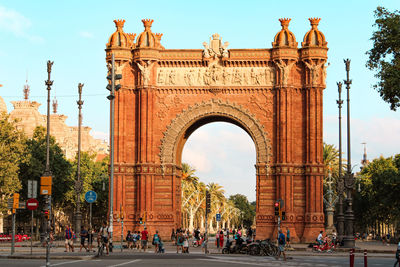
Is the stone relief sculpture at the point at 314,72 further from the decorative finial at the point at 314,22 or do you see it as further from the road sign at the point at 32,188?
the road sign at the point at 32,188

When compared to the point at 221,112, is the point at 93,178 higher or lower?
lower

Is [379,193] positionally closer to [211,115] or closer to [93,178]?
[211,115]

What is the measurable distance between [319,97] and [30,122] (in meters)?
66.0

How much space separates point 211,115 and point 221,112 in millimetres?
882

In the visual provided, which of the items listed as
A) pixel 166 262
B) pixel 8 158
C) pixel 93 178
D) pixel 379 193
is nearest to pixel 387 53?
pixel 166 262

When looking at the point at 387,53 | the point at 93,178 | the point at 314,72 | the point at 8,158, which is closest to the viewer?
the point at 387,53

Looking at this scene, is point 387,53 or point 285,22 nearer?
point 387,53

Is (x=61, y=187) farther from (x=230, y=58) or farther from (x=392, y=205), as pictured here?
(x=392, y=205)

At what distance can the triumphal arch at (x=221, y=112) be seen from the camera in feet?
181

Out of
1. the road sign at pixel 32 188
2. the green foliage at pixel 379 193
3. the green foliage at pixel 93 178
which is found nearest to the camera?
the road sign at pixel 32 188

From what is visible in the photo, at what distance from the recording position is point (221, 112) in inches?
2235

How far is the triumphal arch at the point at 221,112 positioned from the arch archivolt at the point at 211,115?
0.08m

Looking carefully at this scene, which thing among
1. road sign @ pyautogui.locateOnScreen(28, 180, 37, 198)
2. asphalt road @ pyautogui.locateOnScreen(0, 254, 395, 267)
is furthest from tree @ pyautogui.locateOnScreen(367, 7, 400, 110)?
road sign @ pyautogui.locateOnScreen(28, 180, 37, 198)

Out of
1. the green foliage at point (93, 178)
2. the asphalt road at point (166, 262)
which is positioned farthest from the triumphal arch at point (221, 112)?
the green foliage at point (93, 178)
